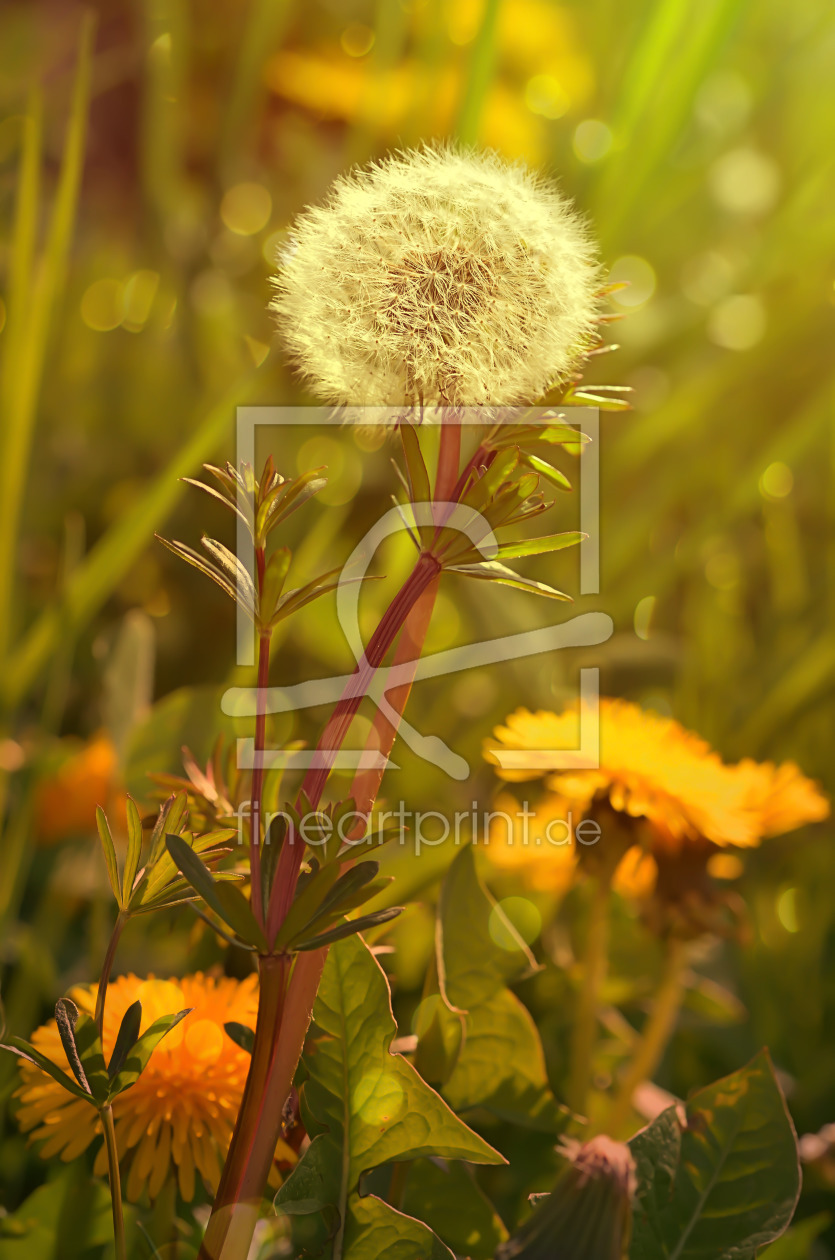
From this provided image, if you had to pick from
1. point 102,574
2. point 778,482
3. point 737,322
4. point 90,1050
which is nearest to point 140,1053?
point 90,1050

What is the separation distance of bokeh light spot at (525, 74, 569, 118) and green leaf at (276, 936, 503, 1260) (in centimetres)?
72

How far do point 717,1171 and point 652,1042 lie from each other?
0.08 m

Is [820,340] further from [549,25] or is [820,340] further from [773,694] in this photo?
[549,25]

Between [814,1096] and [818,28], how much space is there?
0.70 meters

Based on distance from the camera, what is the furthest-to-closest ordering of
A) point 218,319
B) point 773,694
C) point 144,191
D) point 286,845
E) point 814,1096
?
point 144,191 → point 218,319 → point 773,694 → point 814,1096 → point 286,845

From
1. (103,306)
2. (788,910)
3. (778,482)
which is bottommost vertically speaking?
(788,910)

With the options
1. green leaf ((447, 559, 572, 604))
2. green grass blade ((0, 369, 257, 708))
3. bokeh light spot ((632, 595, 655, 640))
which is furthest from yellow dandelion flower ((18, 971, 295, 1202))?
bokeh light spot ((632, 595, 655, 640))

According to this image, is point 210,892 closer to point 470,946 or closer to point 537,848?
point 470,946

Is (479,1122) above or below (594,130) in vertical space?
below

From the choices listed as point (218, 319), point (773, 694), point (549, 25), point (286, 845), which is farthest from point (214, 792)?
point (549, 25)

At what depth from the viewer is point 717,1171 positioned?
196 millimetres

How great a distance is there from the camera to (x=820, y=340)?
72cm

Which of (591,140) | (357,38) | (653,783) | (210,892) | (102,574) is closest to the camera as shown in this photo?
(210,892)

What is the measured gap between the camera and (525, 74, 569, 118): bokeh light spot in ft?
2.49
